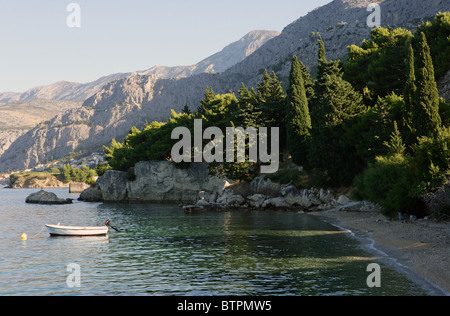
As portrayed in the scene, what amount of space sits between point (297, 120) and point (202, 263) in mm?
52004

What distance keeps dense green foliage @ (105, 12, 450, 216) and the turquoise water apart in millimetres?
9366

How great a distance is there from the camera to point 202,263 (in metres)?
31.5

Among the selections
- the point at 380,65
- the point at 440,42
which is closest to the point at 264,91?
the point at 380,65

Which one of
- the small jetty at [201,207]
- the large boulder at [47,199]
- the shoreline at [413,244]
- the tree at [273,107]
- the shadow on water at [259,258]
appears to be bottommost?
the large boulder at [47,199]

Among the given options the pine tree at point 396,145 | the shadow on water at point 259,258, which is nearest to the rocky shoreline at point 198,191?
the pine tree at point 396,145

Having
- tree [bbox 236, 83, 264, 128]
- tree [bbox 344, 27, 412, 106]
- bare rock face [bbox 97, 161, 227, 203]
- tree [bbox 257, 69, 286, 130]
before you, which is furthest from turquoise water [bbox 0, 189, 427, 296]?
bare rock face [bbox 97, 161, 227, 203]

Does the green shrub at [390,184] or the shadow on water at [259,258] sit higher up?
the green shrub at [390,184]

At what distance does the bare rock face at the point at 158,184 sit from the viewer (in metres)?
104

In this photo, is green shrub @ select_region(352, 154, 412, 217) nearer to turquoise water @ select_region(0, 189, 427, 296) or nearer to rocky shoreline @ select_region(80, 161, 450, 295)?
rocky shoreline @ select_region(80, 161, 450, 295)

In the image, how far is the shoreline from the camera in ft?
81.3

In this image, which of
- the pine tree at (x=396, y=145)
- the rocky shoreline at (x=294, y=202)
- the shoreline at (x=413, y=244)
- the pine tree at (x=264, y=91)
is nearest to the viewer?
the shoreline at (x=413, y=244)

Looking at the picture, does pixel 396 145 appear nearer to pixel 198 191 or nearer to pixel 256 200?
pixel 256 200

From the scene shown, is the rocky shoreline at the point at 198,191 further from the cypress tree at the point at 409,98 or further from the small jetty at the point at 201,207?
the cypress tree at the point at 409,98

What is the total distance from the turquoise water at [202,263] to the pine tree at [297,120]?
2603cm
